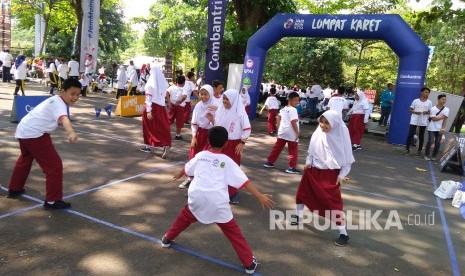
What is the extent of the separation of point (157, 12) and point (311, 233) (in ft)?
136

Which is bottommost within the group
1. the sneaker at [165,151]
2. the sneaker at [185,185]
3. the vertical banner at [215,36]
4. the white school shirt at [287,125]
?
the sneaker at [185,185]

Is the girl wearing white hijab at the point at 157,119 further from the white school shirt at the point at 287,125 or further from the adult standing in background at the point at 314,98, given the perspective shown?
the adult standing in background at the point at 314,98

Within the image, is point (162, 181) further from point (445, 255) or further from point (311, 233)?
point (445, 255)

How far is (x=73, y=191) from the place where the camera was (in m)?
5.54

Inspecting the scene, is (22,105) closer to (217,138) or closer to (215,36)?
(215,36)

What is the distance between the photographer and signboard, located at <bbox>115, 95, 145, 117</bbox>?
1291 centimetres

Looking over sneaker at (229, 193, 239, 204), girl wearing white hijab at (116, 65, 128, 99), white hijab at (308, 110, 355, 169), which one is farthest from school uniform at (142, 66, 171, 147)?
girl wearing white hijab at (116, 65, 128, 99)

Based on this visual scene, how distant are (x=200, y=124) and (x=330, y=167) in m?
2.44

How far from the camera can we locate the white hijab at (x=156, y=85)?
7.89 meters

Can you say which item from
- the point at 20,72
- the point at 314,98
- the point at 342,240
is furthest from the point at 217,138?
the point at 314,98

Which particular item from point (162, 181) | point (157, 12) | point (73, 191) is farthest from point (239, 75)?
point (157, 12)

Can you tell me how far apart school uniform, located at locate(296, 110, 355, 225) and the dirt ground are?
1.67 feet

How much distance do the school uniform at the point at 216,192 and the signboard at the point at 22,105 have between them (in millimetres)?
7600

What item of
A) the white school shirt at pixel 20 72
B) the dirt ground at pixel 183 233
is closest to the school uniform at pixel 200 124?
the dirt ground at pixel 183 233
